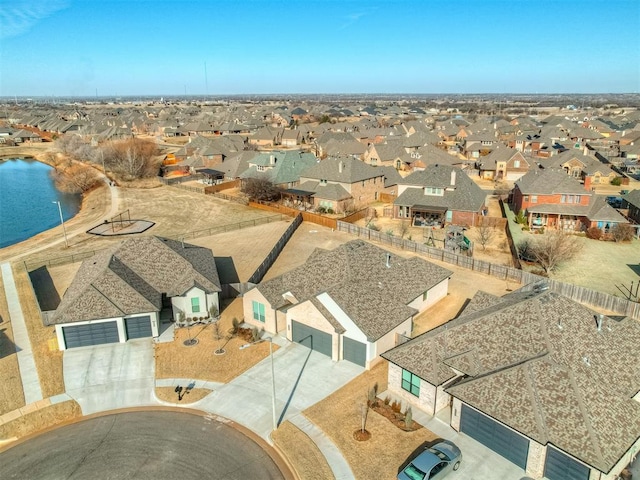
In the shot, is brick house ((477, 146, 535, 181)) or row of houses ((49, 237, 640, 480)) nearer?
row of houses ((49, 237, 640, 480))

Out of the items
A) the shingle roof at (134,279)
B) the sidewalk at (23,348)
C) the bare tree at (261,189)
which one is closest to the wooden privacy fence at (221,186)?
the bare tree at (261,189)

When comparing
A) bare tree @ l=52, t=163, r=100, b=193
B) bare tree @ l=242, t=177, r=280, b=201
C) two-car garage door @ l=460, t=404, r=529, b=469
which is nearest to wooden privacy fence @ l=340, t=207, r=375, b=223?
bare tree @ l=242, t=177, r=280, b=201

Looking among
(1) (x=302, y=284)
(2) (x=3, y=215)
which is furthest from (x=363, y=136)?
(1) (x=302, y=284)

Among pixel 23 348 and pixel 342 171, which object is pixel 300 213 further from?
pixel 23 348

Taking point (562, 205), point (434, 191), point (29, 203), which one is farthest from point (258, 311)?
point (29, 203)

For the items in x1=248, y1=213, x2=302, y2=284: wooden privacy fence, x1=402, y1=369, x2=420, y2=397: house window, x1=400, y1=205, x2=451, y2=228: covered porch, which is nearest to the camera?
x1=402, y1=369, x2=420, y2=397: house window

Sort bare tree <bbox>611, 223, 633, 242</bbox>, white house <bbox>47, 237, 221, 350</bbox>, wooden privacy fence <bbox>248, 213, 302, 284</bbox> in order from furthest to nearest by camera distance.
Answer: bare tree <bbox>611, 223, 633, 242</bbox> < wooden privacy fence <bbox>248, 213, 302, 284</bbox> < white house <bbox>47, 237, 221, 350</bbox>

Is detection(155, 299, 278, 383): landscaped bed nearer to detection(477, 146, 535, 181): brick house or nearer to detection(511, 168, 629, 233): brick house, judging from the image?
detection(511, 168, 629, 233): brick house

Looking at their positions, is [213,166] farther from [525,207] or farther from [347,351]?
[347,351]
